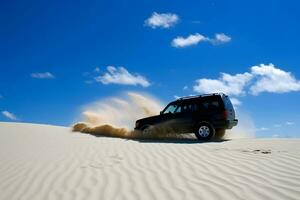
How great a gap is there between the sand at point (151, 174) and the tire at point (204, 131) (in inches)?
143

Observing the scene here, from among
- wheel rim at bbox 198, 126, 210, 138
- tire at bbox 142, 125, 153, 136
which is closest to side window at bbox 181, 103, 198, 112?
wheel rim at bbox 198, 126, 210, 138

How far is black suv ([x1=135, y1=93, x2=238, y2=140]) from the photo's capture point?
1329 cm

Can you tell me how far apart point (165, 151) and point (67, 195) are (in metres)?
4.11

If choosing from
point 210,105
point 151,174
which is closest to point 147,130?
point 210,105

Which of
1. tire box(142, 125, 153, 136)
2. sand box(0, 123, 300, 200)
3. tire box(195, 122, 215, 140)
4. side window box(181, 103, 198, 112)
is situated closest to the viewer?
sand box(0, 123, 300, 200)

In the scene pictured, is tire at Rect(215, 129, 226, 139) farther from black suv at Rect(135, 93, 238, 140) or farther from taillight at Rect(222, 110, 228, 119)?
taillight at Rect(222, 110, 228, 119)

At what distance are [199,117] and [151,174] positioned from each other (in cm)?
728

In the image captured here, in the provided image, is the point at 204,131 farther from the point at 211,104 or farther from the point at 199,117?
the point at 211,104

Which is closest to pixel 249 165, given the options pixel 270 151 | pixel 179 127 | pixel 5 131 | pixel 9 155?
pixel 270 151

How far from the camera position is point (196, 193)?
5309mm

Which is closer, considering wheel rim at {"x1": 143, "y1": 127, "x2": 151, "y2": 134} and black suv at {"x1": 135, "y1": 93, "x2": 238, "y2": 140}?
black suv at {"x1": 135, "y1": 93, "x2": 238, "y2": 140}

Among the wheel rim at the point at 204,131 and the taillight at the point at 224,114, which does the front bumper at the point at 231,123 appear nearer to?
the taillight at the point at 224,114

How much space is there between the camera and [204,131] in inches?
530

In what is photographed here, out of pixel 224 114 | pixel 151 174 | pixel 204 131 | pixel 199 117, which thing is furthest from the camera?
pixel 199 117
